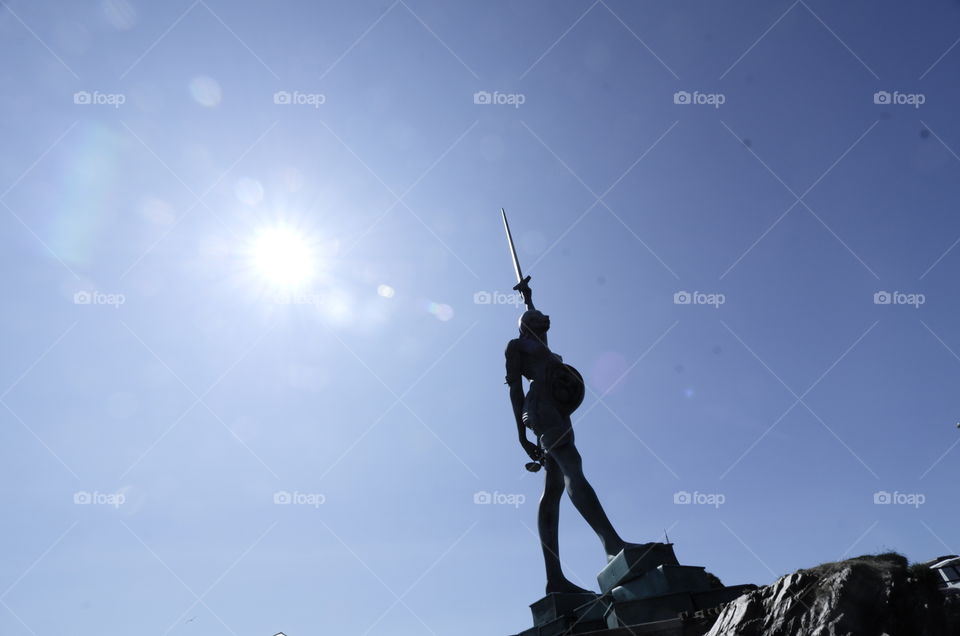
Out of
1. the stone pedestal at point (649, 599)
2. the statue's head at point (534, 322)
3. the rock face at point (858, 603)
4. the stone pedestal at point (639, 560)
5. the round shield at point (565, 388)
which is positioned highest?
the statue's head at point (534, 322)

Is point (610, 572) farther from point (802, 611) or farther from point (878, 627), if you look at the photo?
point (878, 627)

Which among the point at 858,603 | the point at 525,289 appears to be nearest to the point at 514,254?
the point at 525,289

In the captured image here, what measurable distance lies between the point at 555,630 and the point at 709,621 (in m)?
3.45

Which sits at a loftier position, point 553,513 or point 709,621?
point 553,513

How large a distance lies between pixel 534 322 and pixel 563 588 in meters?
5.28

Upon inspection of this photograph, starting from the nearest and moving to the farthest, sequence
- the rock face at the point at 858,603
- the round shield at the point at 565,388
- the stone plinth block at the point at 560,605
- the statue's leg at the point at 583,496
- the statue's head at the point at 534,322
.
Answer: the rock face at the point at 858,603, the statue's leg at the point at 583,496, the stone plinth block at the point at 560,605, the round shield at the point at 565,388, the statue's head at the point at 534,322

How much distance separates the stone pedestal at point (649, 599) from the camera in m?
8.70

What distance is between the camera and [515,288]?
A: 48.1ft

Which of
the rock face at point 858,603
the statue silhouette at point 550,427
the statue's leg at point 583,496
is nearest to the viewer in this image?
the rock face at point 858,603

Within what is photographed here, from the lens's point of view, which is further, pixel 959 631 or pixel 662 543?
pixel 662 543

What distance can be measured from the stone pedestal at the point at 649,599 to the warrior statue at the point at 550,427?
829 millimetres

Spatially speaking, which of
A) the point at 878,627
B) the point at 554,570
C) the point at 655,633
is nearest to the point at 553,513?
the point at 554,570

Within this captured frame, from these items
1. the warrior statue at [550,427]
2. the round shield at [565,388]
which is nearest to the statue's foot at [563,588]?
the warrior statue at [550,427]

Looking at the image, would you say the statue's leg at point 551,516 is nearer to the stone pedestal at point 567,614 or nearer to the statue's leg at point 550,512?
the statue's leg at point 550,512
